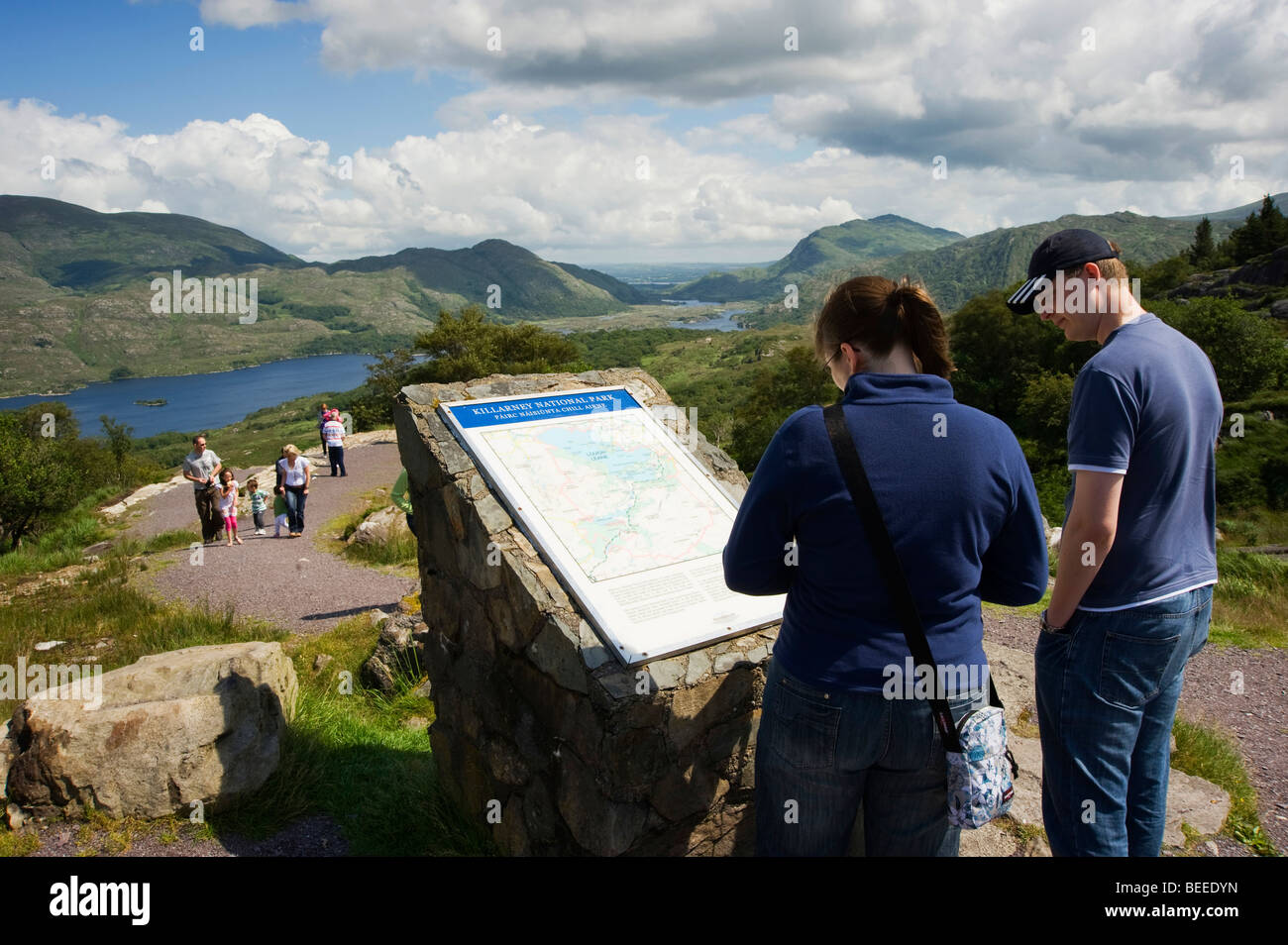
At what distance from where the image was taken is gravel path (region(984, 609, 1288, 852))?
4.91 m

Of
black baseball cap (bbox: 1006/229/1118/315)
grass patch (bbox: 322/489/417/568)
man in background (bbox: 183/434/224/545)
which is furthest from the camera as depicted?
man in background (bbox: 183/434/224/545)

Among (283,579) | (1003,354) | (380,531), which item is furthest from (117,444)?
(1003,354)

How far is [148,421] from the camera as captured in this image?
14612 cm

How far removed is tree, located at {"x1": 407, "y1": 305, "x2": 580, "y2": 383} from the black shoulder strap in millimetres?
42568

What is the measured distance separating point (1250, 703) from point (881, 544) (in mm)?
6541

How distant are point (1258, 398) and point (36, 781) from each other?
168 ft

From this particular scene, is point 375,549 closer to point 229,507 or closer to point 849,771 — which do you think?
point 229,507

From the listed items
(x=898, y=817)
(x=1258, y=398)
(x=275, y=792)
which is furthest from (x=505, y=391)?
(x=1258, y=398)

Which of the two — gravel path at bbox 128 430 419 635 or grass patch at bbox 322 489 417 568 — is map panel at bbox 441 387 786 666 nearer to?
gravel path at bbox 128 430 419 635

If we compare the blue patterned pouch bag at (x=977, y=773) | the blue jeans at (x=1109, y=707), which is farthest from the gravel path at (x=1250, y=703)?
the blue patterned pouch bag at (x=977, y=773)

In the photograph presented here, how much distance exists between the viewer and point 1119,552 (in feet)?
8.44

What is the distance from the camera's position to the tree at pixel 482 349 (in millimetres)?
44781

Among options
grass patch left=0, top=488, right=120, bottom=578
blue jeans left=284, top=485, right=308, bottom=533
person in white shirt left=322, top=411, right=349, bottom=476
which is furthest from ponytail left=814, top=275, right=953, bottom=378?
person in white shirt left=322, top=411, right=349, bottom=476

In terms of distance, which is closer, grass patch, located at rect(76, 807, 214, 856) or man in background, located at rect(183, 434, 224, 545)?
grass patch, located at rect(76, 807, 214, 856)
